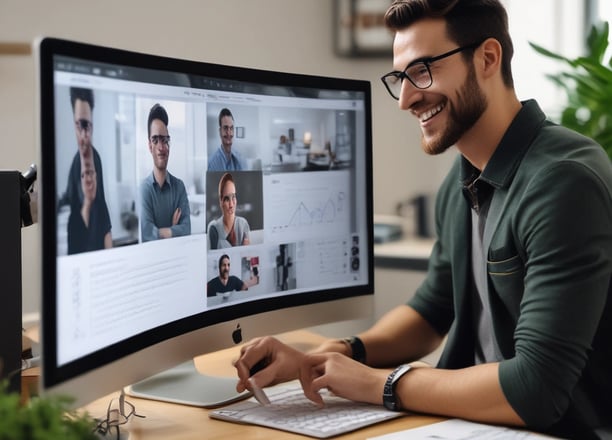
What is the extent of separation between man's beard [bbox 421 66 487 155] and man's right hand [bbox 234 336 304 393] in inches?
17.4

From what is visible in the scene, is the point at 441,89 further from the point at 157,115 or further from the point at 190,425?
the point at 190,425

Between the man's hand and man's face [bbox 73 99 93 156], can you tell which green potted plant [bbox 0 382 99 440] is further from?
the man's hand

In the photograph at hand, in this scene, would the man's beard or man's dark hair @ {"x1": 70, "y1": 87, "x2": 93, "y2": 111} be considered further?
the man's beard

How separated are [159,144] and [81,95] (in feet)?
0.58

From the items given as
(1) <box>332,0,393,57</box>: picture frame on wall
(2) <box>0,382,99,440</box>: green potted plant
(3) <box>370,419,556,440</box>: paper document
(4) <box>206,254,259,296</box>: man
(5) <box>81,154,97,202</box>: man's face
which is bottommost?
(3) <box>370,419,556,440</box>: paper document

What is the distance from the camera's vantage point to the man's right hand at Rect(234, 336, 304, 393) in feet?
4.41

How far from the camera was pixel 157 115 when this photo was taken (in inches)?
46.3

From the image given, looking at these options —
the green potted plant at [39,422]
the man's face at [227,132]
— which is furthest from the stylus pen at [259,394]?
the green potted plant at [39,422]

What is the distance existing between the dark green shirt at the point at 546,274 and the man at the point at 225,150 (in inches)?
16.5

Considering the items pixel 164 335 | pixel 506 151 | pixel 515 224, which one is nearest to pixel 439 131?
pixel 506 151

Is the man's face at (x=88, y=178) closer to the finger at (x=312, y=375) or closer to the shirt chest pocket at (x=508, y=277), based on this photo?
the finger at (x=312, y=375)

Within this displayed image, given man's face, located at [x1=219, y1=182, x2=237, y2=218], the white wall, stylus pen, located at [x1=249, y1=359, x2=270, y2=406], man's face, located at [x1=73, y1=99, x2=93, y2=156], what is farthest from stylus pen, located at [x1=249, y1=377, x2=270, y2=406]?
the white wall

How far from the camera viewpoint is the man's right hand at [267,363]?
134 centimetres

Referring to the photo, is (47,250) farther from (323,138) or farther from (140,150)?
(323,138)
